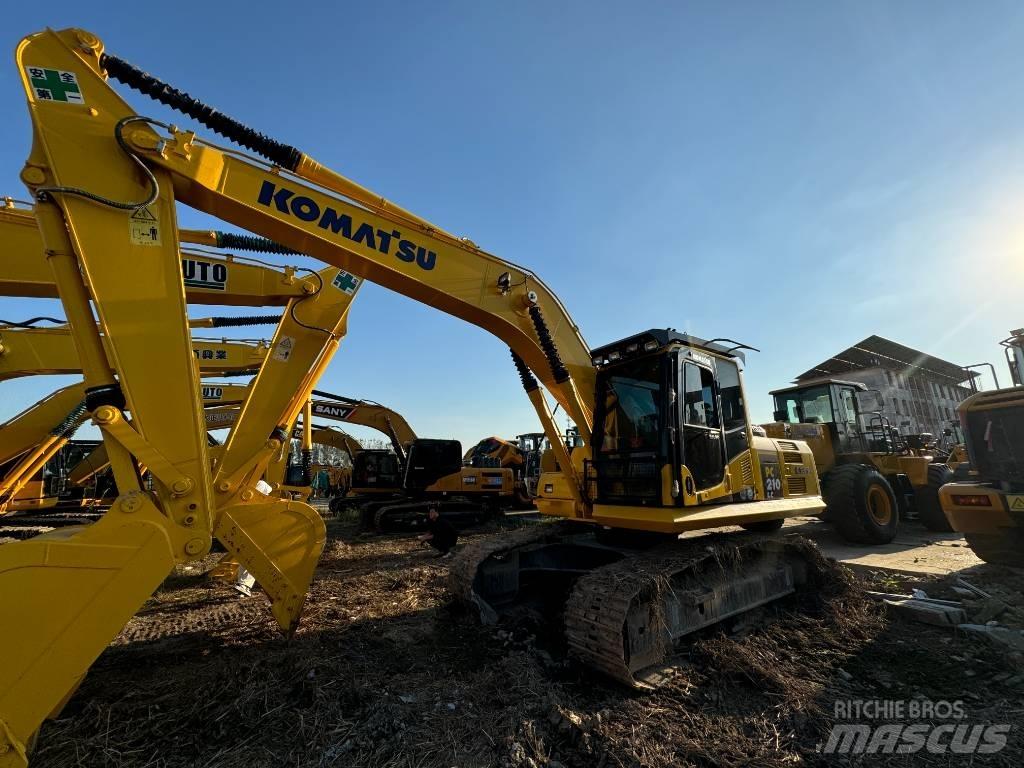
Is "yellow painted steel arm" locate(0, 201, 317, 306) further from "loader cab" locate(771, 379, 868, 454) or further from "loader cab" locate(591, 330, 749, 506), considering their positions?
"loader cab" locate(771, 379, 868, 454)

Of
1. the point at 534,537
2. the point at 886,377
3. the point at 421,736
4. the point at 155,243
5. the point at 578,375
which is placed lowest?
the point at 421,736

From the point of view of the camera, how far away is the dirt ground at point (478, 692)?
3027 millimetres

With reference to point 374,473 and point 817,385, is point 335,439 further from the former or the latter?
point 817,385

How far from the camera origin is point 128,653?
14.9 ft

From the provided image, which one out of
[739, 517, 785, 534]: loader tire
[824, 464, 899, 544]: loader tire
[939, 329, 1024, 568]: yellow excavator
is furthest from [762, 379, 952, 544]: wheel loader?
[739, 517, 785, 534]: loader tire

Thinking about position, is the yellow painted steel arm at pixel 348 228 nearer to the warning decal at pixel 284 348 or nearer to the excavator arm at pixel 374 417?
the warning decal at pixel 284 348

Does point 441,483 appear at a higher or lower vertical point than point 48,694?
higher

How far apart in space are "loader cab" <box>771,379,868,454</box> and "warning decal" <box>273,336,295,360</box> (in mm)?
11448

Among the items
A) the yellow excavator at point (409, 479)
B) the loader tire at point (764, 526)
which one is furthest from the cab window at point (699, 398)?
the yellow excavator at point (409, 479)

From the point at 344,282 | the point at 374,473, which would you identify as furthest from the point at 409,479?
the point at 344,282

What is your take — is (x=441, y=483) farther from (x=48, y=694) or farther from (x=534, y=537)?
(x=48, y=694)

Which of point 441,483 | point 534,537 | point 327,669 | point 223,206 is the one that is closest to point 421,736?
point 327,669

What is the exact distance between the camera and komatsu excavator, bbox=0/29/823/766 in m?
2.78

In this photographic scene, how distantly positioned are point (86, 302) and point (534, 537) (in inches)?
172
